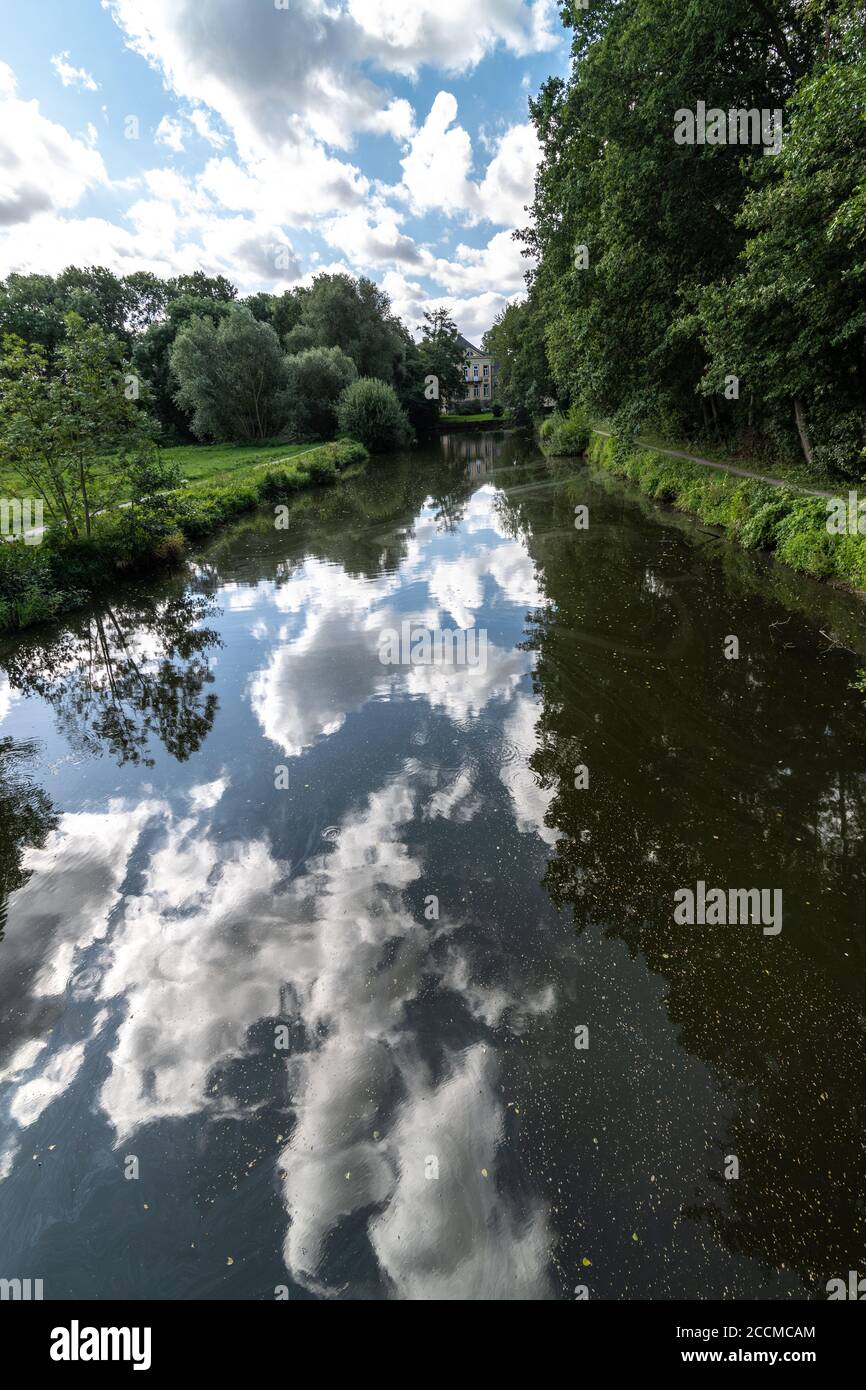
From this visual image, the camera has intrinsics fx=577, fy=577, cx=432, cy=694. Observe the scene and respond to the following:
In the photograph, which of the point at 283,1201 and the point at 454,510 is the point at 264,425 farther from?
the point at 283,1201

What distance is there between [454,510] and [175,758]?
1903 cm

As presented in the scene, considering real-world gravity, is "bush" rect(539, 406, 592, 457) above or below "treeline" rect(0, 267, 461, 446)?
below

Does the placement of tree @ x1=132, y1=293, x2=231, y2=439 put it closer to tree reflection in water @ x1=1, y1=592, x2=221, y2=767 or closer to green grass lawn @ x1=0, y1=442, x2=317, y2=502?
green grass lawn @ x1=0, y1=442, x2=317, y2=502

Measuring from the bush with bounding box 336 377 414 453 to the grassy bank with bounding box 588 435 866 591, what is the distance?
28.1 meters

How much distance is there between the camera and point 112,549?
1641cm

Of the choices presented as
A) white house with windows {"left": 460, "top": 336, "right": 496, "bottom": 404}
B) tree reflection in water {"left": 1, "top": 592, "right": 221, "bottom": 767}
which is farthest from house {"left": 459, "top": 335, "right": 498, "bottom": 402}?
tree reflection in water {"left": 1, "top": 592, "right": 221, "bottom": 767}

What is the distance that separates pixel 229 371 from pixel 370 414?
10636 millimetres

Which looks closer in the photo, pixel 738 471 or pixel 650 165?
pixel 650 165

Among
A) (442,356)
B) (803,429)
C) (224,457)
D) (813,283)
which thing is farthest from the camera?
(442,356)

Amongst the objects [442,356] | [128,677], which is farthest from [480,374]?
[128,677]

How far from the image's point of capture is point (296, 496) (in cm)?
3023

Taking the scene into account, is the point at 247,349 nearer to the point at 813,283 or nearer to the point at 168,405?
the point at 168,405

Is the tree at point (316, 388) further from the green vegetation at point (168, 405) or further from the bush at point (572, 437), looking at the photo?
the bush at point (572, 437)

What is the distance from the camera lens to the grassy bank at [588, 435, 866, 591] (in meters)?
11.9
